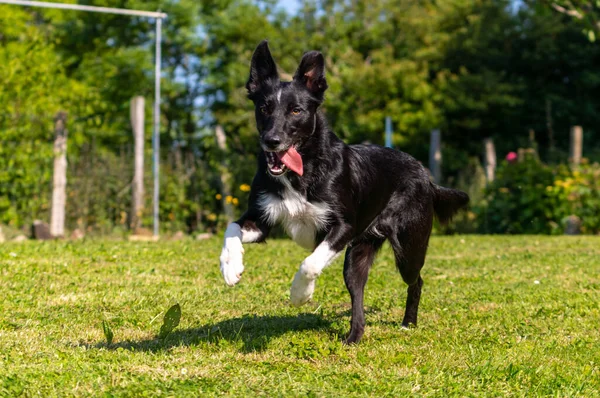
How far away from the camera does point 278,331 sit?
5.05 meters

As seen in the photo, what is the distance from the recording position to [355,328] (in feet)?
15.9

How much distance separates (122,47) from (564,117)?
1615 centimetres

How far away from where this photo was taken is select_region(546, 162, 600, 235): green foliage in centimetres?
1380

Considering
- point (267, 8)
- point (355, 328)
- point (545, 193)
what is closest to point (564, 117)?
point (267, 8)

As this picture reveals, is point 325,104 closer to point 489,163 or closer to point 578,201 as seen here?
point 489,163

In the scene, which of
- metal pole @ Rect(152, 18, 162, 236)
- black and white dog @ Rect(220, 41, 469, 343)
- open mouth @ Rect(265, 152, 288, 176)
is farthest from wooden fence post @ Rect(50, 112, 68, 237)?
open mouth @ Rect(265, 152, 288, 176)

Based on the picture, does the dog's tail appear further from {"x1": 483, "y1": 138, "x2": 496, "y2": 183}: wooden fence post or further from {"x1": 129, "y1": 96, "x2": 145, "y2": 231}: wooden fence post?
{"x1": 483, "y1": 138, "x2": 496, "y2": 183}: wooden fence post

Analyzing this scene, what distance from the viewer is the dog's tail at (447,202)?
5848 mm

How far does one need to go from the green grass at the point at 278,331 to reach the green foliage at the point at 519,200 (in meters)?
5.51

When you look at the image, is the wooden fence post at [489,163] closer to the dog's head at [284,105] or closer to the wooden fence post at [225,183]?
the wooden fence post at [225,183]

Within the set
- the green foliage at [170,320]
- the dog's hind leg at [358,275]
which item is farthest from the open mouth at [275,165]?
the green foliage at [170,320]

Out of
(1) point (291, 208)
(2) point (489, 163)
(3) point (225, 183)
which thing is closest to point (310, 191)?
(1) point (291, 208)

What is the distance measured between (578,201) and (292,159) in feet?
35.3

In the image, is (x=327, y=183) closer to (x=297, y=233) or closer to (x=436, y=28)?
(x=297, y=233)
